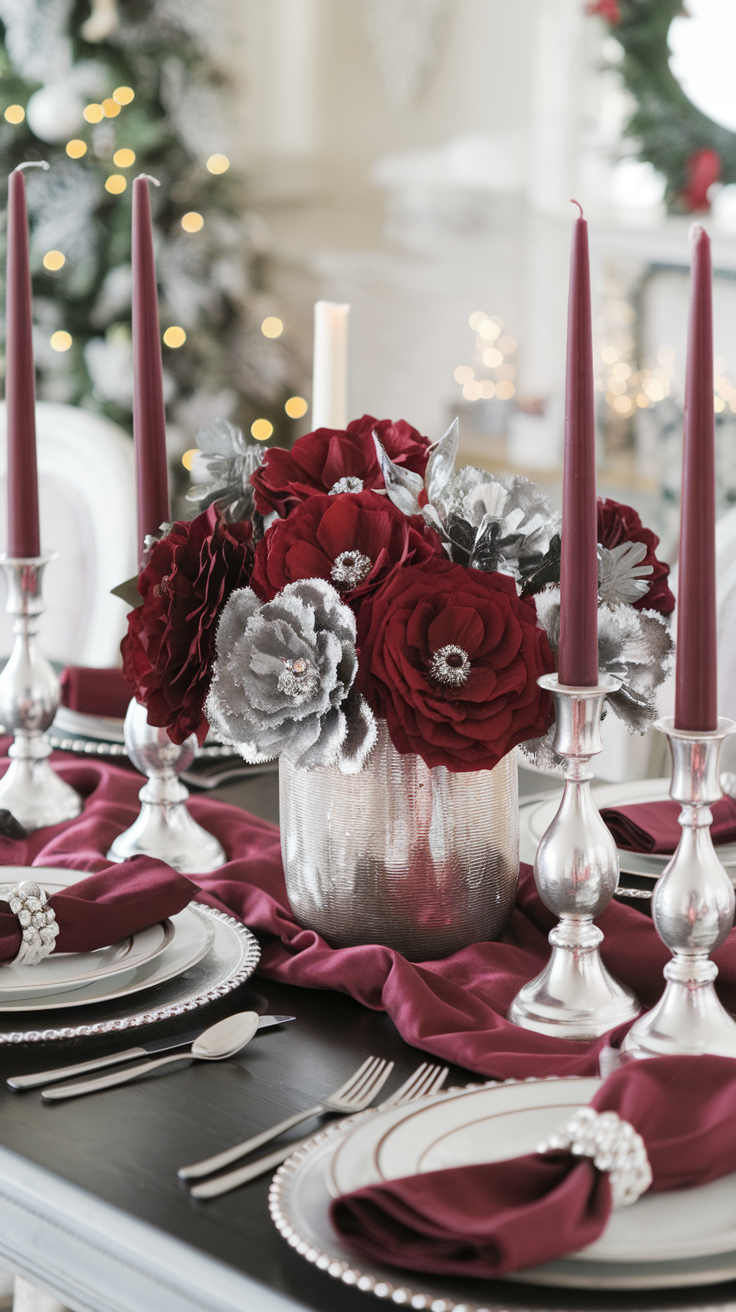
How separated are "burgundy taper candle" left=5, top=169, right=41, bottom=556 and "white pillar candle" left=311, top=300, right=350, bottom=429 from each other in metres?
0.21

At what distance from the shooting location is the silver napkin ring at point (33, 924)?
745 mm

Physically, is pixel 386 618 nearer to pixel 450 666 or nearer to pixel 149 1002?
pixel 450 666

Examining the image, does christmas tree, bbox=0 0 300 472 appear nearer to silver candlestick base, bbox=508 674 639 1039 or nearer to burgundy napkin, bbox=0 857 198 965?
burgundy napkin, bbox=0 857 198 965

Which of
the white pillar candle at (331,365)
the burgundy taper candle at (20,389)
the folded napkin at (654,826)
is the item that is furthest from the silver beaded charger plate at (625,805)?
the burgundy taper candle at (20,389)

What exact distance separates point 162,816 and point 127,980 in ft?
0.74

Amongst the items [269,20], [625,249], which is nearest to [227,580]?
[625,249]

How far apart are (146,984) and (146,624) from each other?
195 millimetres

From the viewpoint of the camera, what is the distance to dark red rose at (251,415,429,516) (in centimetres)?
81

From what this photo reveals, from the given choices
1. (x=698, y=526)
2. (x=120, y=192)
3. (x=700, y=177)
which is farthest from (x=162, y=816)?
(x=700, y=177)

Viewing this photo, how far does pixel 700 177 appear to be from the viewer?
3561 millimetres

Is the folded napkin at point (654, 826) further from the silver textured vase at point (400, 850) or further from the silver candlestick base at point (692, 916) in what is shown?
the silver candlestick base at point (692, 916)

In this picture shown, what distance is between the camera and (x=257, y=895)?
0.86 m

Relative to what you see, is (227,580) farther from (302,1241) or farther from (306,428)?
(306,428)

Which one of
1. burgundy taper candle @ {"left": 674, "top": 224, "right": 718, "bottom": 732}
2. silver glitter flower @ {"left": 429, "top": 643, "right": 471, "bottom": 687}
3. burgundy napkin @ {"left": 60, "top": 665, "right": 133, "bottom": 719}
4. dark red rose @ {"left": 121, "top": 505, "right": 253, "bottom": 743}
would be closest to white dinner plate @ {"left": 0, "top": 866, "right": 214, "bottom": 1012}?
dark red rose @ {"left": 121, "top": 505, "right": 253, "bottom": 743}
